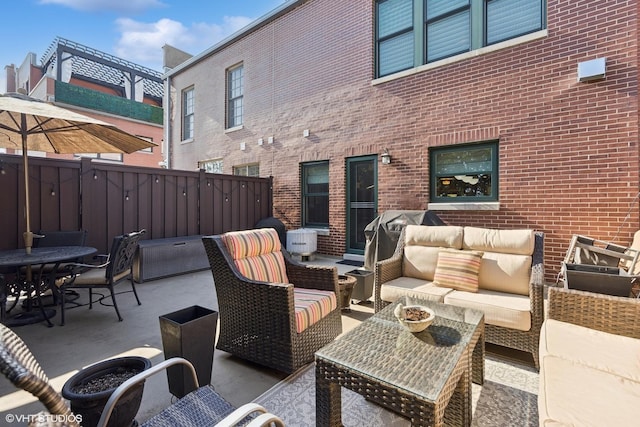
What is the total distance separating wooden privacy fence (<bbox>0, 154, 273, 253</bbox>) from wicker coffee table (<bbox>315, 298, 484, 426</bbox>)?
510cm

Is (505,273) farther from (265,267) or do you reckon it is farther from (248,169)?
(248,169)

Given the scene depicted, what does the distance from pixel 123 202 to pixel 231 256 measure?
400 cm

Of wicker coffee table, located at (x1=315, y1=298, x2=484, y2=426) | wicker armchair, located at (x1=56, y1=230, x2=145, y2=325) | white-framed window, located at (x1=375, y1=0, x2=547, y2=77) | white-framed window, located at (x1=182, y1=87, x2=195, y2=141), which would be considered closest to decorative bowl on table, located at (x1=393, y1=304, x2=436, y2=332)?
wicker coffee table, located at (x1=315, y1=298, x2=484, y2=426)

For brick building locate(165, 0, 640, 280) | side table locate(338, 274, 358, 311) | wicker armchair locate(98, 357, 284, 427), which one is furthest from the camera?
brick building locate(165, 0, 640, 280)

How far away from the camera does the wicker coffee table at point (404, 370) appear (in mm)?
1338

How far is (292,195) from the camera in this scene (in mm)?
7781

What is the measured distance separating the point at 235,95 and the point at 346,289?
7.87 metres

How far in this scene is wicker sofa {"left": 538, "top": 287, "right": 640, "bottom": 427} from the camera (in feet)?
4.19

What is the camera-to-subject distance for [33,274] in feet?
12.0

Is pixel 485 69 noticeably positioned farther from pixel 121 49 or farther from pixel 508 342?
pixel 121 49

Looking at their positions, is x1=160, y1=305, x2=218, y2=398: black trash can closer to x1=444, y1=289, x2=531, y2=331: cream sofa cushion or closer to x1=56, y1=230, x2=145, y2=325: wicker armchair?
x1=56, y1=230, x2=145, y2=325: wicker armchair

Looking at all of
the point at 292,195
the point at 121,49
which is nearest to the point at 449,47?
the point at 292,195

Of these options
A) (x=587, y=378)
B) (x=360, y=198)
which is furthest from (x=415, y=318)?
(x=360, y=198)

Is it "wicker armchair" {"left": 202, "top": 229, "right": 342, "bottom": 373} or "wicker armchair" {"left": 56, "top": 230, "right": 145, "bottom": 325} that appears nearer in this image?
"wicker armchair" {"left": 202, "top": 229, "right": 342, "bottom": 373}
